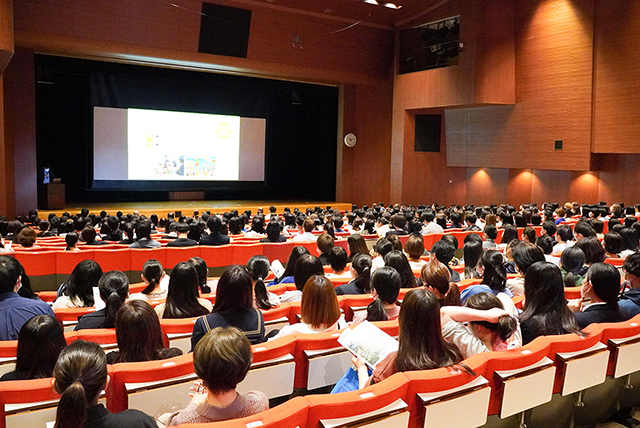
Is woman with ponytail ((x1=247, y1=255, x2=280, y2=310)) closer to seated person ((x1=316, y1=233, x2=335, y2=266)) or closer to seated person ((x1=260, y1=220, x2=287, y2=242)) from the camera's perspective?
seated person ((x1=316, y1=233, x2=335, y2=266))

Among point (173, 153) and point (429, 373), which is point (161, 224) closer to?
point (173, 153)

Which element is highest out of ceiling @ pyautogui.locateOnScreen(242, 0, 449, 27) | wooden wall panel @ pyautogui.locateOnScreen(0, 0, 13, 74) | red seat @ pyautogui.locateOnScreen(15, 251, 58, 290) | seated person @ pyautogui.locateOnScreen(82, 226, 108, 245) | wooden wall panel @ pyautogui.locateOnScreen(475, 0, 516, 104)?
ceiling @ pyautogui.locateOnScreen(242, 0, 449, 27)

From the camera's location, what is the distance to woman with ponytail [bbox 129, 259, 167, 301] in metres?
4.36

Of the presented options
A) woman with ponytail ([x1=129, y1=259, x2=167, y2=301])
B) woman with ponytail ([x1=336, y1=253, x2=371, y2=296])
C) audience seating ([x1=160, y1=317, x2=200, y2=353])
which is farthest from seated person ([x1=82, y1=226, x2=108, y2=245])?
audience seating ([x1=160, y1=317, x2=200, y2=353])

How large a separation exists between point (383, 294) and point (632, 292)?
1.96 meters

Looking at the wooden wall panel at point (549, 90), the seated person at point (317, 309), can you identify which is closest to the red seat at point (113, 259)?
the seated person at point (317, 309)

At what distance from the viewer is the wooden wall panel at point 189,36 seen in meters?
13.5

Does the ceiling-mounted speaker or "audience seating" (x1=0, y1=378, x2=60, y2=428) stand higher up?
the ceiling-mounted speaker

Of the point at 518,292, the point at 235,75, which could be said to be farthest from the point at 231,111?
the point at 518,292

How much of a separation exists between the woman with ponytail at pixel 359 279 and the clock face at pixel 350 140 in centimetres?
1548

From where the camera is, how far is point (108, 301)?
11.4 feet

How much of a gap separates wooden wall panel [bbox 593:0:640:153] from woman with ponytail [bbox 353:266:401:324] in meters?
13.2

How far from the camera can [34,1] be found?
1315 cm

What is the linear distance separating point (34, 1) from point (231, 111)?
7.51 metres
